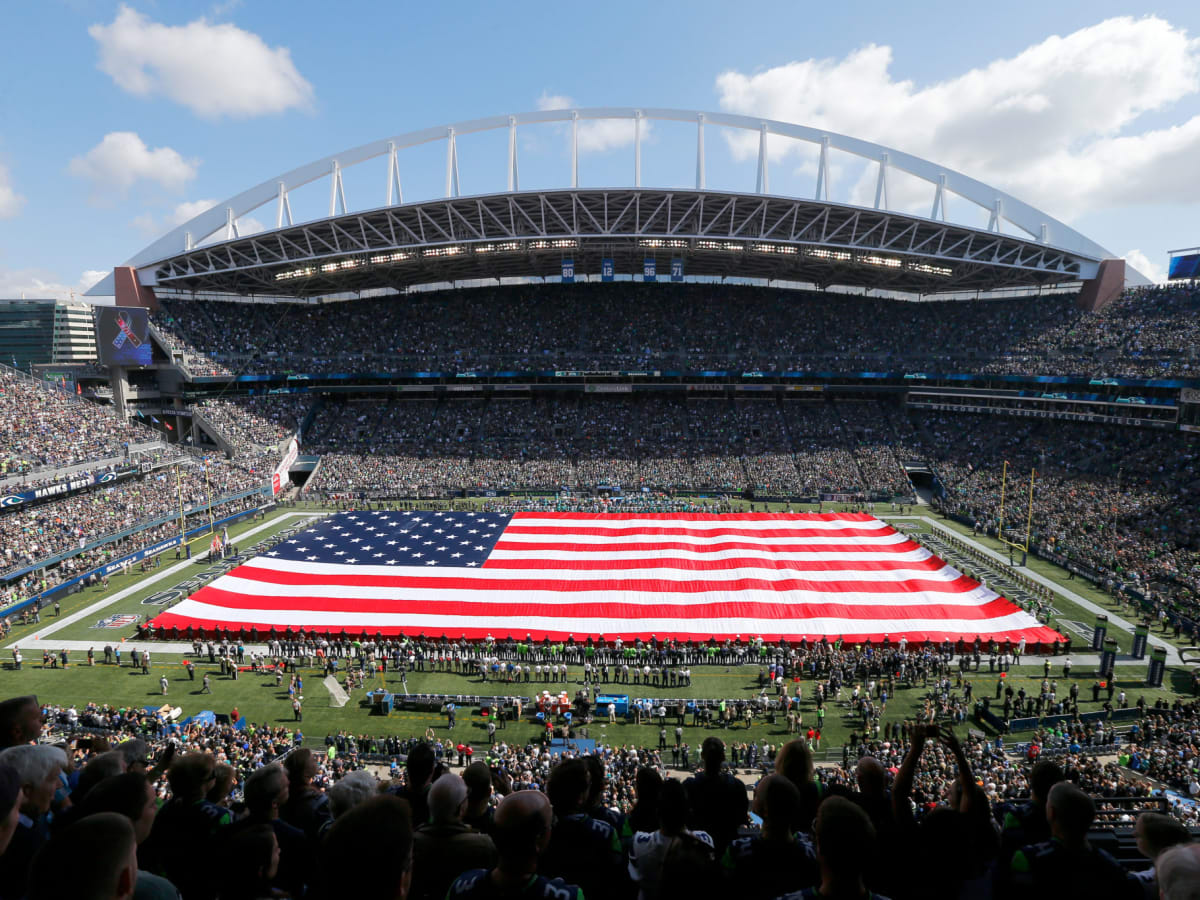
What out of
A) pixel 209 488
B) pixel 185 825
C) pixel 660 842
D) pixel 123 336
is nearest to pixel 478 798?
pixel 660 842

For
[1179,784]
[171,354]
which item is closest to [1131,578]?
[1179,784]

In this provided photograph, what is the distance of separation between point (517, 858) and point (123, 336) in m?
60.1

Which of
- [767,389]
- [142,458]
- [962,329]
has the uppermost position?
[962,329]

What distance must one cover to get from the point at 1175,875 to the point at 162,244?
68417mm

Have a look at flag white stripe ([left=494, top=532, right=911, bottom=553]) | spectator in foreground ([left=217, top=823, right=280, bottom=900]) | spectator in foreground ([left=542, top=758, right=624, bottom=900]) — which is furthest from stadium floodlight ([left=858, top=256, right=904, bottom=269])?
spectator in foreground ([left=217, top=823, right=280, bottom=900])

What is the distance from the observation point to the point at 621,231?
172 ft

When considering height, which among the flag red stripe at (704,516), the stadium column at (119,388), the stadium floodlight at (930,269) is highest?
the stadium floodlight at (930,269)

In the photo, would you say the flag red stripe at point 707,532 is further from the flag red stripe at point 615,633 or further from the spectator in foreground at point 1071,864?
the spectator in foreground at point 1071,864

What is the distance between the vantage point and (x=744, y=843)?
4.02m

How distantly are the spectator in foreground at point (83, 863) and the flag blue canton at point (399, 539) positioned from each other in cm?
2950

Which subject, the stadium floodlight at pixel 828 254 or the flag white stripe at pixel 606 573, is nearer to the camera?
the flag white stripe at pixel 606 573

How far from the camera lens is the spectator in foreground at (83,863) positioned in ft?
6.12

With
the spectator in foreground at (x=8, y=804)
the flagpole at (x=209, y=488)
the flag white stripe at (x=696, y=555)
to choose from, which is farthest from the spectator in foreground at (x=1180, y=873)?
the flagpole at (x=209, y=488)

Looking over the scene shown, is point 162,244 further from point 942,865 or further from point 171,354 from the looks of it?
point 942,865
